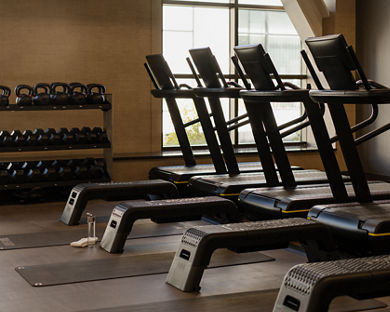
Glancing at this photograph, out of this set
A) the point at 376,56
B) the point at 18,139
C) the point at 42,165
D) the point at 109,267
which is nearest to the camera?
the point at 109,267

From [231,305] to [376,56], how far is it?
6.83 metres

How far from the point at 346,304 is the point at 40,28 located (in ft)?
20.7

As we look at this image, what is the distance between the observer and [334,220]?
16.1ft

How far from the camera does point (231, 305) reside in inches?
165

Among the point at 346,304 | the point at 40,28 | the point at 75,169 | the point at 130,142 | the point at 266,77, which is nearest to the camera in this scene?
the point at 346,304

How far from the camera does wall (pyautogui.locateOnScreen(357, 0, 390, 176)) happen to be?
9820 mm

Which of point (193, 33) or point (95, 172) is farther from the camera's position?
point (193, 33)

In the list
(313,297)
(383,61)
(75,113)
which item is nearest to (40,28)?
(75,113)

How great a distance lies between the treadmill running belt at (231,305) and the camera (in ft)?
13.4

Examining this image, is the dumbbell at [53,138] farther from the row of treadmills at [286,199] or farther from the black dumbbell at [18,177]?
the row of treadmills at [286,199]

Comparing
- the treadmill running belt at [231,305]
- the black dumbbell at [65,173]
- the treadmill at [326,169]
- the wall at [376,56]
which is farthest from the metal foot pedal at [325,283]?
Answer: the wall at [376,56]

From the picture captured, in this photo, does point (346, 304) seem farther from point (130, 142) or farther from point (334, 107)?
point (130, 142)

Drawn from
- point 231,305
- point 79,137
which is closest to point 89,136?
point 79,137

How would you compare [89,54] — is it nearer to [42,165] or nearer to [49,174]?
[42,165]
